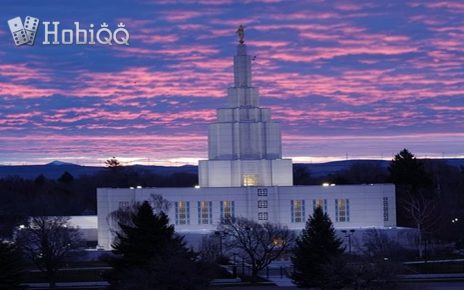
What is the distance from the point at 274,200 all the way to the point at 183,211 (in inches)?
263

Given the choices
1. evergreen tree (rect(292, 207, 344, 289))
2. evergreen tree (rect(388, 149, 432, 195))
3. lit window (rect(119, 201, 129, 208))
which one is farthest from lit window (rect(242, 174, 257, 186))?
evergreen tree (rect(292, 207, 344, 289))

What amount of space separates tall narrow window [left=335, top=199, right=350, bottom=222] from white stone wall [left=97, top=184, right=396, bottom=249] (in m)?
0.23

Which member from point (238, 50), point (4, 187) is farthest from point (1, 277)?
point (4, 187)

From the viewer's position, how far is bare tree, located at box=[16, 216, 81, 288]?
62.4 m

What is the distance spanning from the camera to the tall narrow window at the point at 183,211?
83.6m

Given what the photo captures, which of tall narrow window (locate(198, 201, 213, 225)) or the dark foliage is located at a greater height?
the dark foliage

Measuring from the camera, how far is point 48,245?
6312 centimetres

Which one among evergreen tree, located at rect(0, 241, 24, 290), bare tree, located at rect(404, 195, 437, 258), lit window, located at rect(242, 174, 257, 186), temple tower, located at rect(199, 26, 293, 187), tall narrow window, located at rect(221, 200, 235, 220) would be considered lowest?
evergreen tree, located at rect(0, 241, 24, 290)

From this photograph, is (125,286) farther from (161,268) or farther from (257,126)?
(257,126)

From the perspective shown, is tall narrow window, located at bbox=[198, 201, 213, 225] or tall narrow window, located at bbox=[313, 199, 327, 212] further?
tall narrow window, located at bbox=[313, 199, 327, 212]

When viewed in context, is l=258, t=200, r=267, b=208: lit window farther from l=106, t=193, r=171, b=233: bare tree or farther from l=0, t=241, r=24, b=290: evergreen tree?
l=0, t=241, r=24, b=290: evergreen tree

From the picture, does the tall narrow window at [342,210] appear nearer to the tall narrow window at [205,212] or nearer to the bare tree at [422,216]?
the bare tree at [422,216]

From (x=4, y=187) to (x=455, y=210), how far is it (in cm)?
6509

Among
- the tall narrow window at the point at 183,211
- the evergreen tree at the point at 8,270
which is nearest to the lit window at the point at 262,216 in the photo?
the tall narrow window at the point at 183,211
